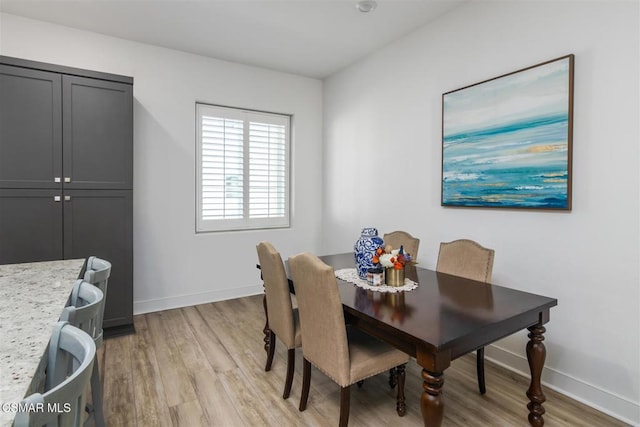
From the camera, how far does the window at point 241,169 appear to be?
13.1 feet

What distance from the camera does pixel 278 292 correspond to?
2.12m

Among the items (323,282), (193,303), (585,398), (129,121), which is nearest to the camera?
(323,282)

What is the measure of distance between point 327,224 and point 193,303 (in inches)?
76.3

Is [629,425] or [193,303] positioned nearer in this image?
[629,425]

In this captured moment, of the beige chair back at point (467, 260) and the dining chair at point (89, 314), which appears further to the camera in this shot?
the beige chair back at point (467, 260)

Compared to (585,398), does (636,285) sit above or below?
above

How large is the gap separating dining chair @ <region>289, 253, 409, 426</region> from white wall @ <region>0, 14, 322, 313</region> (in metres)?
2.42

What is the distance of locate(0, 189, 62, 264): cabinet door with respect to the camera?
2.71 metres

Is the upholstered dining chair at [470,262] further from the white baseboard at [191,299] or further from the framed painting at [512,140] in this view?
the white baseboard at [191,299]

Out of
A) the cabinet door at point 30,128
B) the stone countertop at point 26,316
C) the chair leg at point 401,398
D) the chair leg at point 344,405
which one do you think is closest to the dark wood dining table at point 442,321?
the chair leg at point 344,405

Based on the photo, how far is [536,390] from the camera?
1795mm

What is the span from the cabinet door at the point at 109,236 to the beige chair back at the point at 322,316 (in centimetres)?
206

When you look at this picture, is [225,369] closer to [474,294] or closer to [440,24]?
[474,294]

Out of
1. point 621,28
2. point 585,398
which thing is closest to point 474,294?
point 585,398
